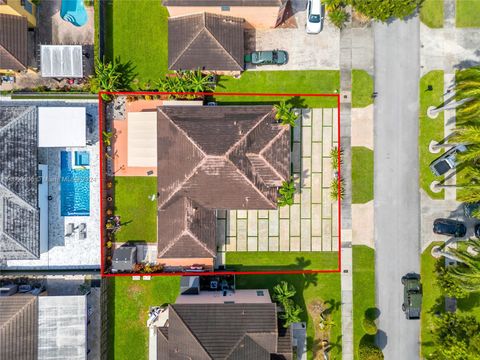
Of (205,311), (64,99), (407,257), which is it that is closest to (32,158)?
(64,99)

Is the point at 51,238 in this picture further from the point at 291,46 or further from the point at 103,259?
the point at 291,46

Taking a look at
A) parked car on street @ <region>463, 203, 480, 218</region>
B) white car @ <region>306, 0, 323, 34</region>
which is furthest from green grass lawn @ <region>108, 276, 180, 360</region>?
parked car on street @ <region>463, 203, 480, 218</region>

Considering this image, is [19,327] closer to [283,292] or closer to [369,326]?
[283,292]

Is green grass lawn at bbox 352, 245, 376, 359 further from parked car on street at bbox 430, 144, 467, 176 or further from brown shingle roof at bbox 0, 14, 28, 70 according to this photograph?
brown shingle roof at bbox 0, 14, 28, 70

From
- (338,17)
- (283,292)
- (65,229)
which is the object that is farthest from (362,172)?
(65,229)

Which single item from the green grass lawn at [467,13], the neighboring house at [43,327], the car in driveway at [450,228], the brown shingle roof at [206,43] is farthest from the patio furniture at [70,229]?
the green grass lawn at [467,13]

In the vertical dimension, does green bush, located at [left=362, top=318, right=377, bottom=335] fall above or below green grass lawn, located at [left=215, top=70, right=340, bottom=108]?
below
